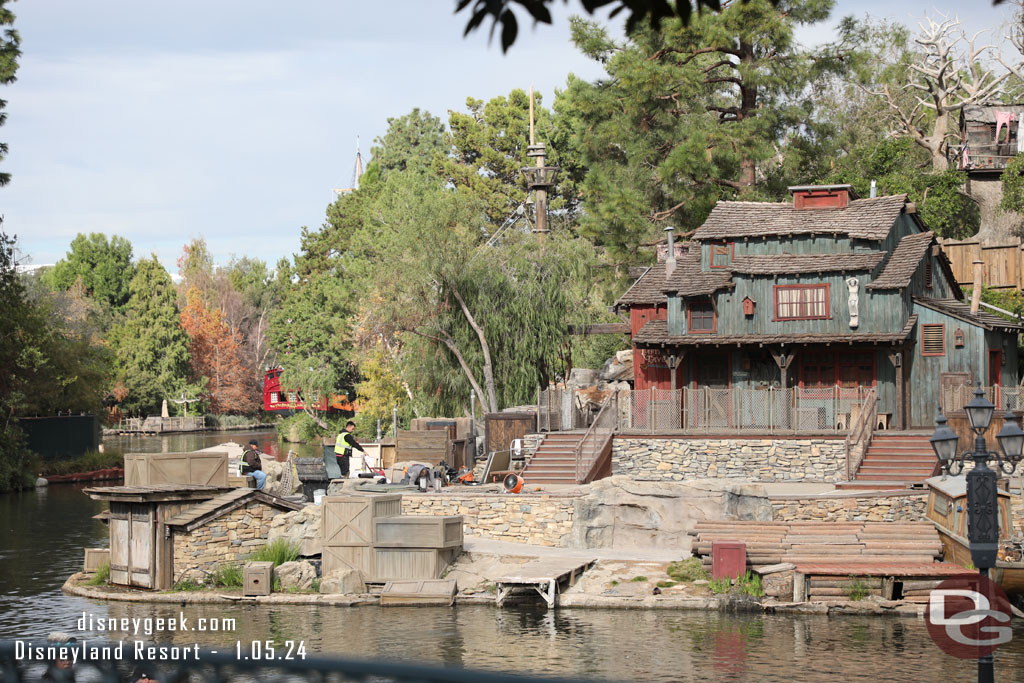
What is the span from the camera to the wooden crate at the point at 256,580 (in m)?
25.7

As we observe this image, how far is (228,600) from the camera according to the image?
25547 mm

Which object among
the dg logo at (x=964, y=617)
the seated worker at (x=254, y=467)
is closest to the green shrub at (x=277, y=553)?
the seated worker at (x=254, y=467)

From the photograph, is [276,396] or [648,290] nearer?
[648,290]

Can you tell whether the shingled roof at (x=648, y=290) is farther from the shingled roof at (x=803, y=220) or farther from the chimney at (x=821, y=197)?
the chimney at (x=821, y=197)

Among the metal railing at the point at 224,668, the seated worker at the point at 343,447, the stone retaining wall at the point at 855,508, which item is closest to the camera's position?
the metal railing at the point at 224,668

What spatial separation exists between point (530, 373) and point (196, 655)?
130 ft

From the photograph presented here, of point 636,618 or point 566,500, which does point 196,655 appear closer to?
point 636,618

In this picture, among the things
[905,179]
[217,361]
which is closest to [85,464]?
[905,179]

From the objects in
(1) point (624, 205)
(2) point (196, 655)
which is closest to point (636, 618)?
(2) point (196, 655)

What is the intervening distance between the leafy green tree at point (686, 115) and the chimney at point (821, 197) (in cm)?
824

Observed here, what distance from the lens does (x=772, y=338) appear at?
35500 mm

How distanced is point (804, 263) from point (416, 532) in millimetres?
16035

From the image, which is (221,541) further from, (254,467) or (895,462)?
(895,462)

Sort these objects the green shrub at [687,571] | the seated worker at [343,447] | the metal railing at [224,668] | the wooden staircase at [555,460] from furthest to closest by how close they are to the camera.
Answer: the wooden staircase at [555,460] < the seated worker at [343,447] < the green shrub at [687,571] < the metal railing at [224,668]
